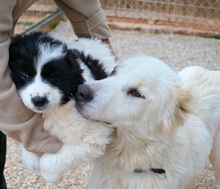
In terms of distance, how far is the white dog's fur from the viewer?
1881 mm

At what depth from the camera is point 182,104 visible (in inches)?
79.1

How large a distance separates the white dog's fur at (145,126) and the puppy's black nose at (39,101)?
0.54 feet

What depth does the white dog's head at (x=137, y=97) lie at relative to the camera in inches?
72.2

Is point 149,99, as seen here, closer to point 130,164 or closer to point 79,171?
point 130,164

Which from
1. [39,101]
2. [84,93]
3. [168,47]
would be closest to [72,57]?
[84,93]

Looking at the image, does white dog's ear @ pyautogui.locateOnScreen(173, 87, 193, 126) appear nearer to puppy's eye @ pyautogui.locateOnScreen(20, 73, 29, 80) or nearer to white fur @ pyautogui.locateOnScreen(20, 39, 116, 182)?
white fur @ pyautogui.locateOnScreen(20, 39, 116, 182)

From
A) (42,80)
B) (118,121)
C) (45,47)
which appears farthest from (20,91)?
(118,121)

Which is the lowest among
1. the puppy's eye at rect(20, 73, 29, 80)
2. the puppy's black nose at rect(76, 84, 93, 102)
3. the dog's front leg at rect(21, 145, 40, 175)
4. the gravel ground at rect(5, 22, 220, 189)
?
the gravel ground at rect(5, 22, 220, 189)

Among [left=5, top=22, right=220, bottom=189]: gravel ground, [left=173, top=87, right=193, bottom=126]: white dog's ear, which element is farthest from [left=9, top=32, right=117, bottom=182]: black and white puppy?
[left=5, top=22, right=220, bottom=189]: gravel ground

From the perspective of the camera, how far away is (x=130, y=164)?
6.75 ft

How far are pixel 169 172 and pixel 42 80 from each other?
808 mm

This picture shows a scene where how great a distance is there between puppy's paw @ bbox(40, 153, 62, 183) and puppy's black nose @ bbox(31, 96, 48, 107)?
241mm

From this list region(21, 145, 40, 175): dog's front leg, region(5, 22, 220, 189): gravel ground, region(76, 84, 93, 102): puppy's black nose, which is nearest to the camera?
region(76, 84, 93, 102): puppy's black nose

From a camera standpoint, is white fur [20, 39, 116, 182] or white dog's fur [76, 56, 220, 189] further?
white dog's fur [76, 56, 220, 189]
